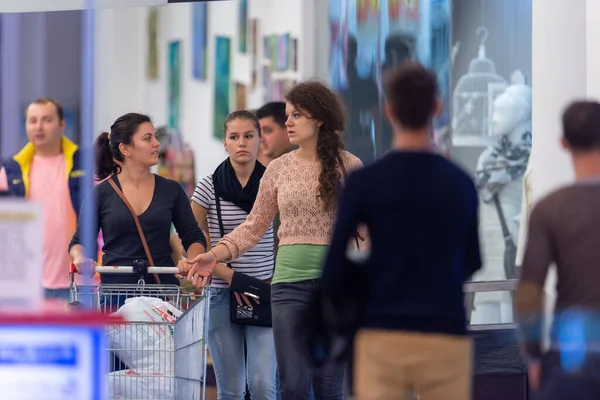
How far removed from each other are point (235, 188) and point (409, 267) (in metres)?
2.36

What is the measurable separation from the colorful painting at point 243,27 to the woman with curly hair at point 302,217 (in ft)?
12.4

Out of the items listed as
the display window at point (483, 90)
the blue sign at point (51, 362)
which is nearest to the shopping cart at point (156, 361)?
the blue sign at point (51, 362)

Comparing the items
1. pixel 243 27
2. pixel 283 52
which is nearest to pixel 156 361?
pixel 283 52

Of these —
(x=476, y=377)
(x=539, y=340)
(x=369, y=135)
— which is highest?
(x=369, y=135)

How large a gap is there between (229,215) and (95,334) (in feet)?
7.84

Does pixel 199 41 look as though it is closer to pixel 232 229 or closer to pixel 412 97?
pixel 232 229

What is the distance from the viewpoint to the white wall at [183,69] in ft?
27.2

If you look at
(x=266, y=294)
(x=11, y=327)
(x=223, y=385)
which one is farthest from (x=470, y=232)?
(x=223, y=385)

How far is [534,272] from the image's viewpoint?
3182 millimetres

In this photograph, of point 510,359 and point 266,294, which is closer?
point 266,294

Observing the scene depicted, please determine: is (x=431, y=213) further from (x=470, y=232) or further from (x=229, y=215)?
(x=229, y=215)

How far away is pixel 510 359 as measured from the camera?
20.6 ft

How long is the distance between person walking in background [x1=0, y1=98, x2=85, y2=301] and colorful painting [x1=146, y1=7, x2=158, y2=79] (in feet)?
10.9

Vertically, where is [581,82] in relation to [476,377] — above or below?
above
